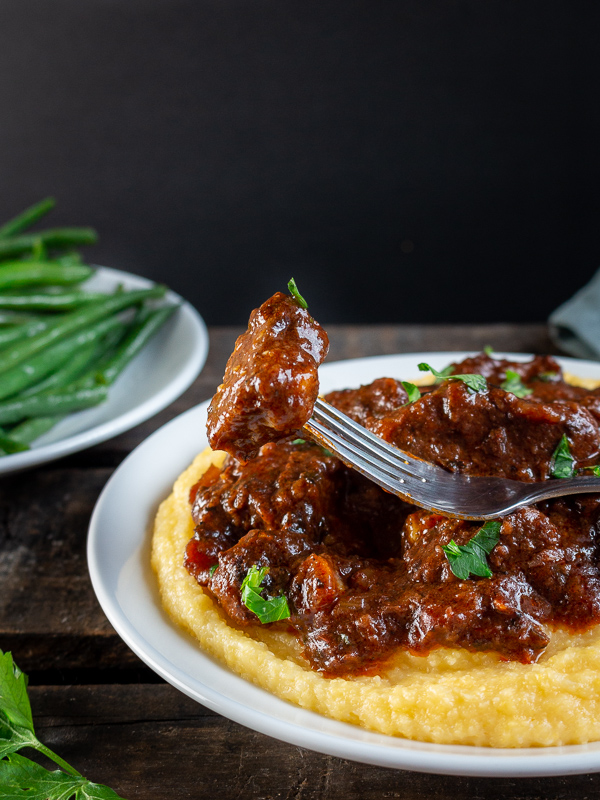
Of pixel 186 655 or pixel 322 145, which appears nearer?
pixel 186 655

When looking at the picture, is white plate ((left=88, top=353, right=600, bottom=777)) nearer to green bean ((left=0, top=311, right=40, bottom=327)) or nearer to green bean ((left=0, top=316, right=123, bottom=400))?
green bean ((left=0, top=316, right=123, bottom=400))

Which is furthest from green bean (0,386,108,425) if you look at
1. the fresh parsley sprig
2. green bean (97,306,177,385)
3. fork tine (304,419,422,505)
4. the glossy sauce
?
fork tine (304,419,422,505)

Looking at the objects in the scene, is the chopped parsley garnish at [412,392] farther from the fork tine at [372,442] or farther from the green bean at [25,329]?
the green bean at [25,329]

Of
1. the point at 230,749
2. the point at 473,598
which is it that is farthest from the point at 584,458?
the point at 230,749

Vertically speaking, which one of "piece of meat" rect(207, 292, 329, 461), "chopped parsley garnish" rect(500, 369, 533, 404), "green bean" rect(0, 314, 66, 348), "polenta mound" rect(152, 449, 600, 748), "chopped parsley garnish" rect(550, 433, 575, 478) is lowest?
"green bean" rect(0, 314, 66, 348)

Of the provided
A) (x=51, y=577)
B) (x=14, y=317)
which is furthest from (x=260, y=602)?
(x=14, y=317)

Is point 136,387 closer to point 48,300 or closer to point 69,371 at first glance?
point 69,371

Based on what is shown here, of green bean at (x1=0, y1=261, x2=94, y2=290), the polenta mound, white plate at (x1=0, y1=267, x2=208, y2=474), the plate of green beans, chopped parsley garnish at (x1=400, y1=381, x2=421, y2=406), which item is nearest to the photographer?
the polenta mound
